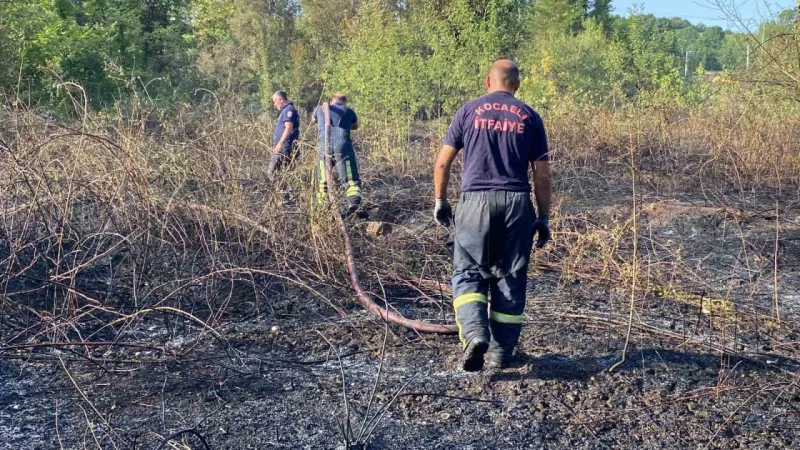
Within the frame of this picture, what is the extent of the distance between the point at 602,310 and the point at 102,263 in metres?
4.03

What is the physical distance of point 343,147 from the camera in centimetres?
855

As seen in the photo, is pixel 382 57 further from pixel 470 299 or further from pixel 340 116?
pixel 470 299

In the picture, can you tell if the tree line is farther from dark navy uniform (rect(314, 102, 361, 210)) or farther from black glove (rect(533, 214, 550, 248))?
black glove (rect(533, 214, 550, 248))

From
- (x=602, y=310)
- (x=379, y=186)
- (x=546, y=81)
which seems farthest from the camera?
(x=546, y=81)

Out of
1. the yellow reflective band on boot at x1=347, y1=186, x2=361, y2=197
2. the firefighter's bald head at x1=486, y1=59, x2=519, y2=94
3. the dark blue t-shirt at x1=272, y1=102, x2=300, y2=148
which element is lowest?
the yellow reflective band on boot at x1=347, y1=186, x2=361, y2=197

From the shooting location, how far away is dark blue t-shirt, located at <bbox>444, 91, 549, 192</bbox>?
406cm

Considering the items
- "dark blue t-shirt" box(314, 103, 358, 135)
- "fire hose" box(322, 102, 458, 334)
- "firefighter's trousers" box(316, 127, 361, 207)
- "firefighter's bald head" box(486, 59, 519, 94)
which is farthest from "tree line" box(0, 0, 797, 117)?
"firefighter's bald head" box(486, 59, 519, 94)

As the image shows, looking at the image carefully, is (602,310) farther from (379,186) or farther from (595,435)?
(379,186)

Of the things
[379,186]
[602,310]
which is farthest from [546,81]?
[602,310]

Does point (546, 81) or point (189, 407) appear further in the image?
point (546, 81)

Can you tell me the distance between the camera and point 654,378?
4.01 meters

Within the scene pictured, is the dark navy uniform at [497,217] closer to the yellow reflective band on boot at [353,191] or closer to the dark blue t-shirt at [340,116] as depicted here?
the yellow reflective band on boot at [353,191]

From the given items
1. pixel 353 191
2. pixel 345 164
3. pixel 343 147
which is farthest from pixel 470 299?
pixel 343 147

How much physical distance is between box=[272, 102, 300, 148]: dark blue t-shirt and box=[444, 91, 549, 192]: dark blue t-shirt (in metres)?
5.23
